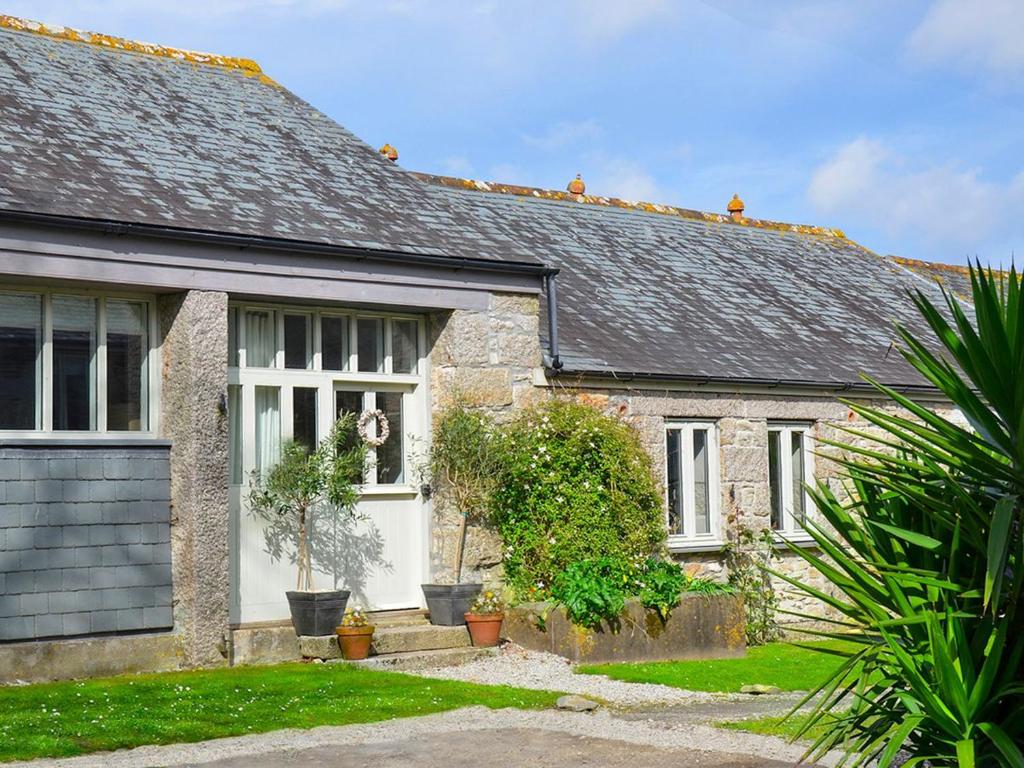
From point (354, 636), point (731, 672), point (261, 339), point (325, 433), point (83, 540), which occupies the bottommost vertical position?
point (731, 672)

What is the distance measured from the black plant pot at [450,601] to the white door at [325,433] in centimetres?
55

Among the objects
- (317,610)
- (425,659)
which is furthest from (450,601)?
(317,610)

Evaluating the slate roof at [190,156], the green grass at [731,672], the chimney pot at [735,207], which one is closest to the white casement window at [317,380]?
the slate roof at [190,156]

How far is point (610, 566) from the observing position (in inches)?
551

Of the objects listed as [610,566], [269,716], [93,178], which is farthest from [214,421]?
[610,566]

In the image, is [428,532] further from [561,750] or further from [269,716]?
[561,750]

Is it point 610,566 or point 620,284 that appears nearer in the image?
point 610,566

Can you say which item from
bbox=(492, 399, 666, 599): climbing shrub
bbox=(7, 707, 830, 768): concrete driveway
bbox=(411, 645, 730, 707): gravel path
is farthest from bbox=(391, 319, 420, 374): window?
bbox=(7, 707, 830, 768): concrete driveway

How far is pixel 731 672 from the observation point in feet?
42.0

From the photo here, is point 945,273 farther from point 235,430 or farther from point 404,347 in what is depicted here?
point 235,430

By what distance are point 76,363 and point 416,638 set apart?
4.23 meters

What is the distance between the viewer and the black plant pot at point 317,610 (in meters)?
12.7

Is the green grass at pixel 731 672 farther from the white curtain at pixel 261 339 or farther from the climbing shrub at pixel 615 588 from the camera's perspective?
the white curtain at pixel 261 339

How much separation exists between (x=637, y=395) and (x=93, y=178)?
21.6ft
